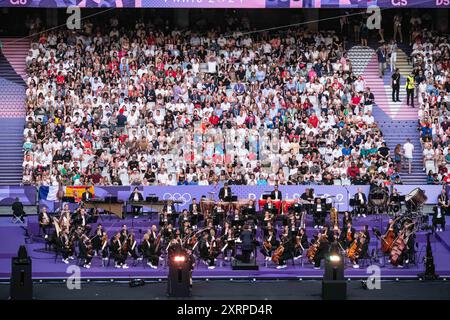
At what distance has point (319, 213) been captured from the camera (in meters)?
36.8

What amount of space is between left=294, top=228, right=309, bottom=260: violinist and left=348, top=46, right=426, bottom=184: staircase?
8.97 metres

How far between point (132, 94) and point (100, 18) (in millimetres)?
5694

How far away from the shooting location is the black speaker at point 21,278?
29.1 metres

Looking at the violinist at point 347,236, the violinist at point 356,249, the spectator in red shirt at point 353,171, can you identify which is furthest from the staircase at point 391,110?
the violinist at point 356,249

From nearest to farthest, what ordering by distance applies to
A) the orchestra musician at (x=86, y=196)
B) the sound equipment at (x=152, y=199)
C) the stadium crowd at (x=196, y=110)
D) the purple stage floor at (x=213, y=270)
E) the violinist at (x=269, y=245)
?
the purple stage floor at (x=213, y=270) → the violinist at (x=269, y=245) → the sound equipment at (x=152, y=199) → the orchestra musician at (x=86, y=196) → the stadium crowd at (x=196, y=110)

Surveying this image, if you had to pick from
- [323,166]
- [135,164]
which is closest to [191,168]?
[135,164]

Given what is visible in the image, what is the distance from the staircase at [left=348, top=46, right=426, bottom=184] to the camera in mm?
43306

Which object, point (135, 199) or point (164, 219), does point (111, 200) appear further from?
point (164, 219)

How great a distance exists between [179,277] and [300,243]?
5415 mm

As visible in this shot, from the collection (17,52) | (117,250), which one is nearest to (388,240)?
(117,250)

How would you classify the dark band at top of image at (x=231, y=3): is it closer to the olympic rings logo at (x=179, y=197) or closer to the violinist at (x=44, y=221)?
the olympic rings logo at (x=179, y=197)

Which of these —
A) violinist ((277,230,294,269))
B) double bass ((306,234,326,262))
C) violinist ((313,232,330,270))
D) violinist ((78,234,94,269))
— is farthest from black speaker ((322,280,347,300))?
violinist ((78,234,94,269))

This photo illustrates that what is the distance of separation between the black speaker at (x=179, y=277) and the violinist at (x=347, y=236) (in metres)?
5.86
